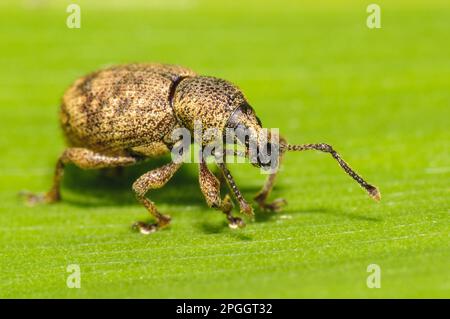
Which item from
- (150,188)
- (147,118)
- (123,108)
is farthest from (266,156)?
(123,108)

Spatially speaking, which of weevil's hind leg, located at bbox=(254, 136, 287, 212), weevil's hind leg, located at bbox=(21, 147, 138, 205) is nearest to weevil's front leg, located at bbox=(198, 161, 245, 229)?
weevil's hind leg, located at bbox=(254, 136, 287, 212)

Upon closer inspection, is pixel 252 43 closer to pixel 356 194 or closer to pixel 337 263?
pixel 356 194

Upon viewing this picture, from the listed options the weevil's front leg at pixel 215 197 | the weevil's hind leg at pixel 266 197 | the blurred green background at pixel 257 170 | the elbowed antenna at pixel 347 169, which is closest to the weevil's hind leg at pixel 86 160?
the blurred green background at pixel 257 170

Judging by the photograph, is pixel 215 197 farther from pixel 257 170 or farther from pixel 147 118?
pixel 257 170

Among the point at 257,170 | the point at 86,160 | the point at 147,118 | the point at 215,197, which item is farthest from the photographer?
the point at 257,170

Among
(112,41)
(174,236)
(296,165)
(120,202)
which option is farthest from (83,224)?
(112,41)
